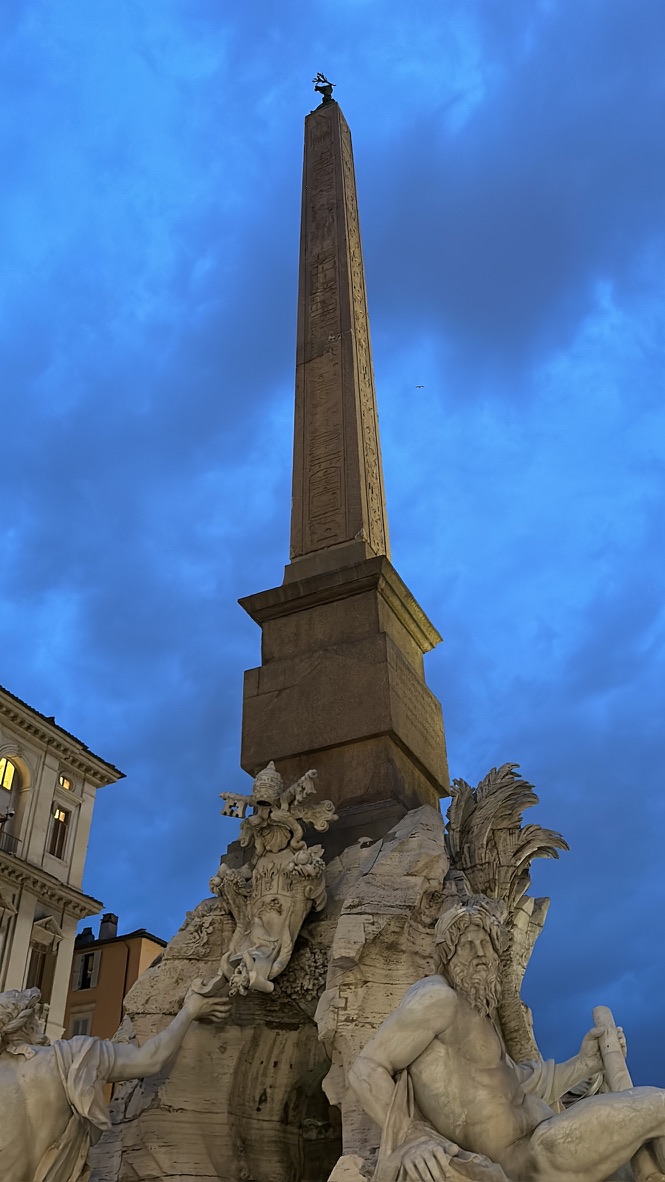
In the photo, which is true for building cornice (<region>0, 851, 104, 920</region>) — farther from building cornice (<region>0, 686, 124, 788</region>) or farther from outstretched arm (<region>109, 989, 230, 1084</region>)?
outstretched arm (<region>109, 989, 230, 1084</region>)

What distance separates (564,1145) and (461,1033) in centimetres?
53

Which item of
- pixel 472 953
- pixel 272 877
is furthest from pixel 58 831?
pixel 472 953

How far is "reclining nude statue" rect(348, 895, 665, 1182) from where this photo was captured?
12.9 ft

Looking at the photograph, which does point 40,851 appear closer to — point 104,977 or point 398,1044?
point 104,977

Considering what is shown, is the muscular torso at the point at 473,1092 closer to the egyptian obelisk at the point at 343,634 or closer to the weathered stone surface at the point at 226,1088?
the weathered stone surface at the point at 226,1088

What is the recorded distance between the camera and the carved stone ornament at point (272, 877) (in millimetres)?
5879

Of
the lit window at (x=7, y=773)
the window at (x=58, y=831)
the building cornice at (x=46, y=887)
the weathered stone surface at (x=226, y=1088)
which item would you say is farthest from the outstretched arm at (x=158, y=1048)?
the window at (x=58, y=831)

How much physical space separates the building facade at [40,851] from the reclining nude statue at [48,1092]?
1643 centimetres

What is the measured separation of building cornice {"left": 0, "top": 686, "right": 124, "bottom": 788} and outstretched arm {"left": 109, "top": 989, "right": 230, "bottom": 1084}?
17050mm

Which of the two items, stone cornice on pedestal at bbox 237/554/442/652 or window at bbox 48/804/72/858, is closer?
stone cornice on pedestal at bbox 237/554/442/652

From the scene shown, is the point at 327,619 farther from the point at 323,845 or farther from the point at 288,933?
the point at 288,933

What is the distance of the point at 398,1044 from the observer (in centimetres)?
419

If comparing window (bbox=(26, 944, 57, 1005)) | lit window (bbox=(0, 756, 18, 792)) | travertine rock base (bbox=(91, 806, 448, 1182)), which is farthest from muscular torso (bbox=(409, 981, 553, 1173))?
lit window (bbox=(0, 756, 18, 792))

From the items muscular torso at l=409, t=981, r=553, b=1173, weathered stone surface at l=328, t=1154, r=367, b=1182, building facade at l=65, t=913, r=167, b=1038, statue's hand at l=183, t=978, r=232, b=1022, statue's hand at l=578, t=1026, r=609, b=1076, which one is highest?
building facade at l=65, t=913, r=167, b=1038
